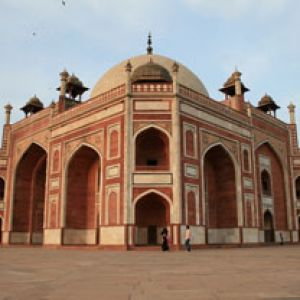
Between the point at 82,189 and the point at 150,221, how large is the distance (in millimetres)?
5785

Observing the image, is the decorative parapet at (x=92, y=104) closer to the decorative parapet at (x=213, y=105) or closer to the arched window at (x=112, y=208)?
the decorative parapet at (x=213, y=105)

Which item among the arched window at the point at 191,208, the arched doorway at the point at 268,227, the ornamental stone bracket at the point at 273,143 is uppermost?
the ornamental stone bracket at the point at 273,143

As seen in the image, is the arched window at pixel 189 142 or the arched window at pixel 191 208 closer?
the arched window at pixel 191 208

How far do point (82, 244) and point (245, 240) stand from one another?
1068 centimetres

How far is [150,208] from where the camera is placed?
75.9 feet

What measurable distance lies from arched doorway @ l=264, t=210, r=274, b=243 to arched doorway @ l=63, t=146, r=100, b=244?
13.4 metres

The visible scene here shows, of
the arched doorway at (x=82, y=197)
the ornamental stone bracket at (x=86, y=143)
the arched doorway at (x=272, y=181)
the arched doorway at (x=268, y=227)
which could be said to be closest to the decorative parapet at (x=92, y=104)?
the ornamental stone bracket at (x=86, y=143)

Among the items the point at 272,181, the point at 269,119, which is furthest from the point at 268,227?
the point at 269,119

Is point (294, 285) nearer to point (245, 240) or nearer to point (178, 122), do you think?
point (178, 122)

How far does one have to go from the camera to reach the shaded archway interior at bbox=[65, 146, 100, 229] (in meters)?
25.4

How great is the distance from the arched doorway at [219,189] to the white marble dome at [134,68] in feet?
24.6

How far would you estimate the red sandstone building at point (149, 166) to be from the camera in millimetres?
21188

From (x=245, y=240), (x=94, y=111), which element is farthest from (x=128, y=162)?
(x=245, y=240)

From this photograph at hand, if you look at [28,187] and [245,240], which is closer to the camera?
[245,240]
